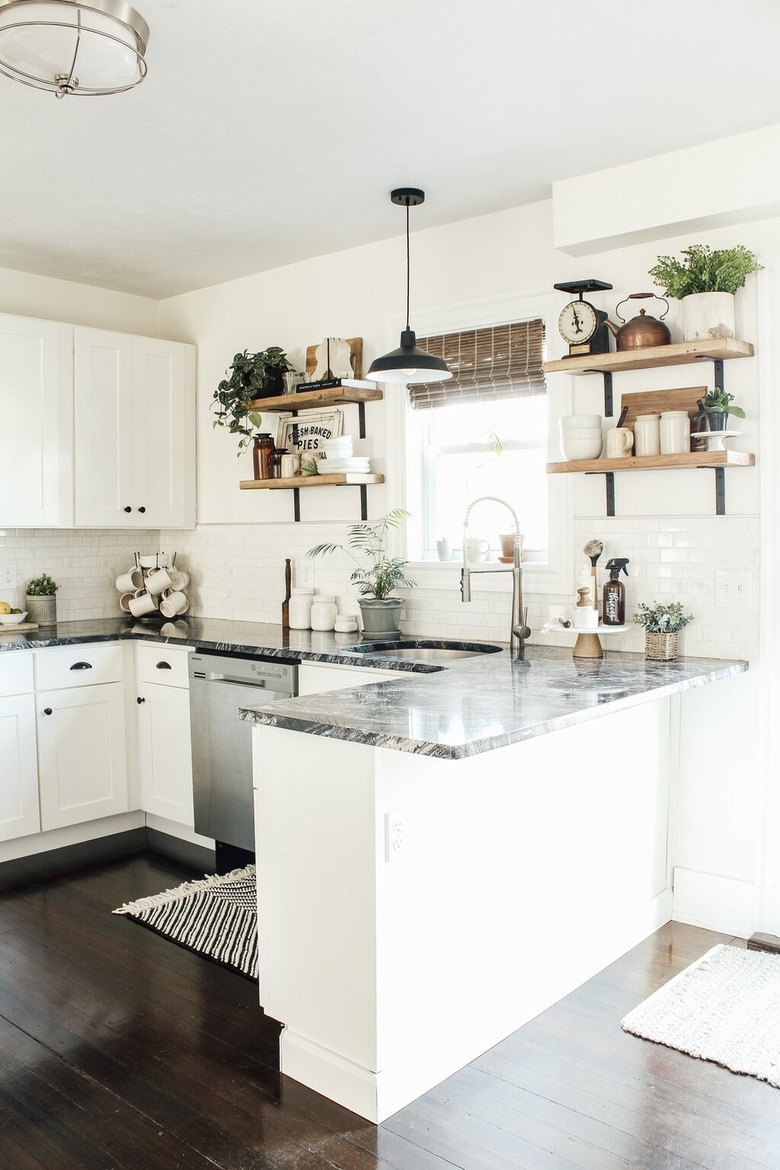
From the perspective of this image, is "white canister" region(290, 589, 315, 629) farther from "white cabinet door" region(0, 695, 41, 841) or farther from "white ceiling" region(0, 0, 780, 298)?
"white ceiling" region(0, 0, 780, 298)

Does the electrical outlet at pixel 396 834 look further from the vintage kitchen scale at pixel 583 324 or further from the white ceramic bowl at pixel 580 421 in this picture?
the vintage kitchen scale at pixel 583 324

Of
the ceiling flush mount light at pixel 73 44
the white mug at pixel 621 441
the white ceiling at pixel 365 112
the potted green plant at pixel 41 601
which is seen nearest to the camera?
the ceiling flush mount light at pixel 73 44

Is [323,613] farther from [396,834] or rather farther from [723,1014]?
[723,1014]

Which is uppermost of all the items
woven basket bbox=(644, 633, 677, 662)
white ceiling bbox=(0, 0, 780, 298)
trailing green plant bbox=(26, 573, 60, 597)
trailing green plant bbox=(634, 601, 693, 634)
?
white ceiling bbox=(0, 0, 780, 298)

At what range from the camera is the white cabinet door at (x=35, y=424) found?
452cm

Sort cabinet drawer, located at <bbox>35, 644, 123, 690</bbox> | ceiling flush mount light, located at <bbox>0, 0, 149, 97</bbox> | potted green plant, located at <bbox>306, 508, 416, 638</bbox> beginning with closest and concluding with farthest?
ceiling flush mount light, located at <bbox>0, 0, 149, 97</bbox>
potted green plant, located at <bbox>306, 508, 416, 638</bbox>
cabinet drawer, located at <bbox>35, 644, 123, 690</bbox>

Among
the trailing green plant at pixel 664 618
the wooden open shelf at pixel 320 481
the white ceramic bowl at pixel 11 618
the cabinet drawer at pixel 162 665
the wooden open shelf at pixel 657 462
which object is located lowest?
the cabinet drawer at pixel 162 665

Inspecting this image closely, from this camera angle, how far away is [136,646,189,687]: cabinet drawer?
4375 millimetres

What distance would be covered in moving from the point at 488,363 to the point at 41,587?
2565mm

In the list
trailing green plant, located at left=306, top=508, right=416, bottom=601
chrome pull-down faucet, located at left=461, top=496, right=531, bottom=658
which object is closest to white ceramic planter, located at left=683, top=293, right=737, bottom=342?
chrome pull-down faucet, located at left=461, top=496, right=531, bottom=658

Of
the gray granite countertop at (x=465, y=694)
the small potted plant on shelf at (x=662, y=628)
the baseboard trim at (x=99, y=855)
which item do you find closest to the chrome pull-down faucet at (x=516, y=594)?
the gray granite countertop at (x=465, y=694)

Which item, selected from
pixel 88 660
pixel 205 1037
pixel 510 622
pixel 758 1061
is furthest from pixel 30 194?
pixel 758 1061

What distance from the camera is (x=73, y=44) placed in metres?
2.24

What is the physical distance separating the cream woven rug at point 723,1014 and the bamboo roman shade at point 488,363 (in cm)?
224
